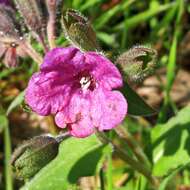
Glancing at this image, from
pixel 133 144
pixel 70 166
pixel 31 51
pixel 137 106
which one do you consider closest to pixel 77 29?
pixel 137 106

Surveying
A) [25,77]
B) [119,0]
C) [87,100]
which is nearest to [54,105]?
[87,100]

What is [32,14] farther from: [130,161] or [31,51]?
[130,161]

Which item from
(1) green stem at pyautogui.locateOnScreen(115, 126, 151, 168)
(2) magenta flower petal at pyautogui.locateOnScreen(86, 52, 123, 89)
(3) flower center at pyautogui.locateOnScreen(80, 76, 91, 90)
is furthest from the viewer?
(1) green stem at pyautogui.locateOnScreen(115, 126, 151, 168)

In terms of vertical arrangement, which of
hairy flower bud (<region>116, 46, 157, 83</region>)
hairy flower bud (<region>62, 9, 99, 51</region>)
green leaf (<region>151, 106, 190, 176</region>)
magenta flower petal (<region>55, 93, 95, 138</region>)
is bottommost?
green leaf (<region>151, 106, 190, 176</region>)

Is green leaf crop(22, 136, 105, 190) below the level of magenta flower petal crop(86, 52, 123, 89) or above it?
below

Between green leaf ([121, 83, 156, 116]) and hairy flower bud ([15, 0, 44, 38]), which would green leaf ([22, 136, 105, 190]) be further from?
hairy flower bud ([15, 0, 44, 38])

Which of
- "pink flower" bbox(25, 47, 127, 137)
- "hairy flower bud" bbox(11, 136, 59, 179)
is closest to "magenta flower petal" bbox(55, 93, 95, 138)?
"pink flower" bbox(25, 47, 127, 137)

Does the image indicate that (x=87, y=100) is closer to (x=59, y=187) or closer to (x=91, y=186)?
(x=59, y=187)
